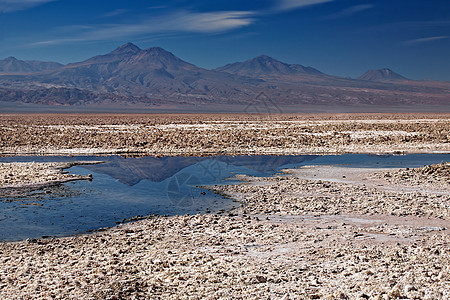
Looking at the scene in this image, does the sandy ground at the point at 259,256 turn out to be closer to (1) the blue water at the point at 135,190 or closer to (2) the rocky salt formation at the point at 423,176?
(1) the blue water at the point at 135,190

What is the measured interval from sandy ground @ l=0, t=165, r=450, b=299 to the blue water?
1102 millimetres

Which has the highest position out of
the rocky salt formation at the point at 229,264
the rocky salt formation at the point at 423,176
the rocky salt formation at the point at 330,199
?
the rocky salt formation at the point at 423,176

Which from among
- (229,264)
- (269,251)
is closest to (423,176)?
(269,251)

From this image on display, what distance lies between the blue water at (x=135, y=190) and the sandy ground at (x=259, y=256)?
1.10 m

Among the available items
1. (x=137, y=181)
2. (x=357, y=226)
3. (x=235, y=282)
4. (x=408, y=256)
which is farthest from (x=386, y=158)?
(x=235, y=282)

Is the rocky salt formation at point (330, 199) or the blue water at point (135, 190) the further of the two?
the rocky salt formation at point (330, 199)

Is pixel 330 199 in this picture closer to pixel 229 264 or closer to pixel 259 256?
pixel 259 256

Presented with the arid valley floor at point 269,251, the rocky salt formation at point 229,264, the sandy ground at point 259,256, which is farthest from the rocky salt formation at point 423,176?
the rocky salt formation at point 229,264

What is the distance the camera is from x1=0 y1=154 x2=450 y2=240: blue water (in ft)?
34.0

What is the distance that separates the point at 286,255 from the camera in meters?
7.54

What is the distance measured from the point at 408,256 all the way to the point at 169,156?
1682 cm

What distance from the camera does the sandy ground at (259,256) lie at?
6.20 metres

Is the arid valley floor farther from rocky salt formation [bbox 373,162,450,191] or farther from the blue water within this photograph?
the blue water

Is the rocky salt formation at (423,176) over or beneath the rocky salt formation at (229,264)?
over
